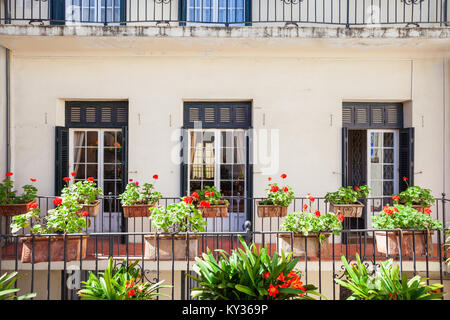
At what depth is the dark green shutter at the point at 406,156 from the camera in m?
6.91

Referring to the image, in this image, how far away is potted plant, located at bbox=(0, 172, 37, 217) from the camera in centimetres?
613

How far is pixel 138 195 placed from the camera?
6246 mm

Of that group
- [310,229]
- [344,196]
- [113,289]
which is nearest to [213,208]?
[310,229]

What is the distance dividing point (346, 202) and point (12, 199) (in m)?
5.71

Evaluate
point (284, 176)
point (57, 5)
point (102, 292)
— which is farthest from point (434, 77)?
point (57, 5)

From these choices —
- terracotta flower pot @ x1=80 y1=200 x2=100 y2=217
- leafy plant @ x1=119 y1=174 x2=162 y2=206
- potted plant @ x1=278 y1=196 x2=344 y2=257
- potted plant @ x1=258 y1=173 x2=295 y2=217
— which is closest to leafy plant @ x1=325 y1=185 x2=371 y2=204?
potted plant @ x1=258 y1=173 x2=295 y2=217

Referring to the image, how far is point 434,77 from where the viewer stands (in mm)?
6922

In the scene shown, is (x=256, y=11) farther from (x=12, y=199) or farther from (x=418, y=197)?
(x=12, y=199)

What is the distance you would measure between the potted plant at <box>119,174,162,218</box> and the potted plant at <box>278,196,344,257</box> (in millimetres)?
2473

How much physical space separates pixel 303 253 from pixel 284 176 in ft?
6.18

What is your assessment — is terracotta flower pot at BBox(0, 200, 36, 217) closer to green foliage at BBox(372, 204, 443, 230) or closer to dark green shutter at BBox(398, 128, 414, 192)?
green foliage at BBox(372, 204, 443, 230)

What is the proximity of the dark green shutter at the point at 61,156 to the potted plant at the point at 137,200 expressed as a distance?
4.99ft
